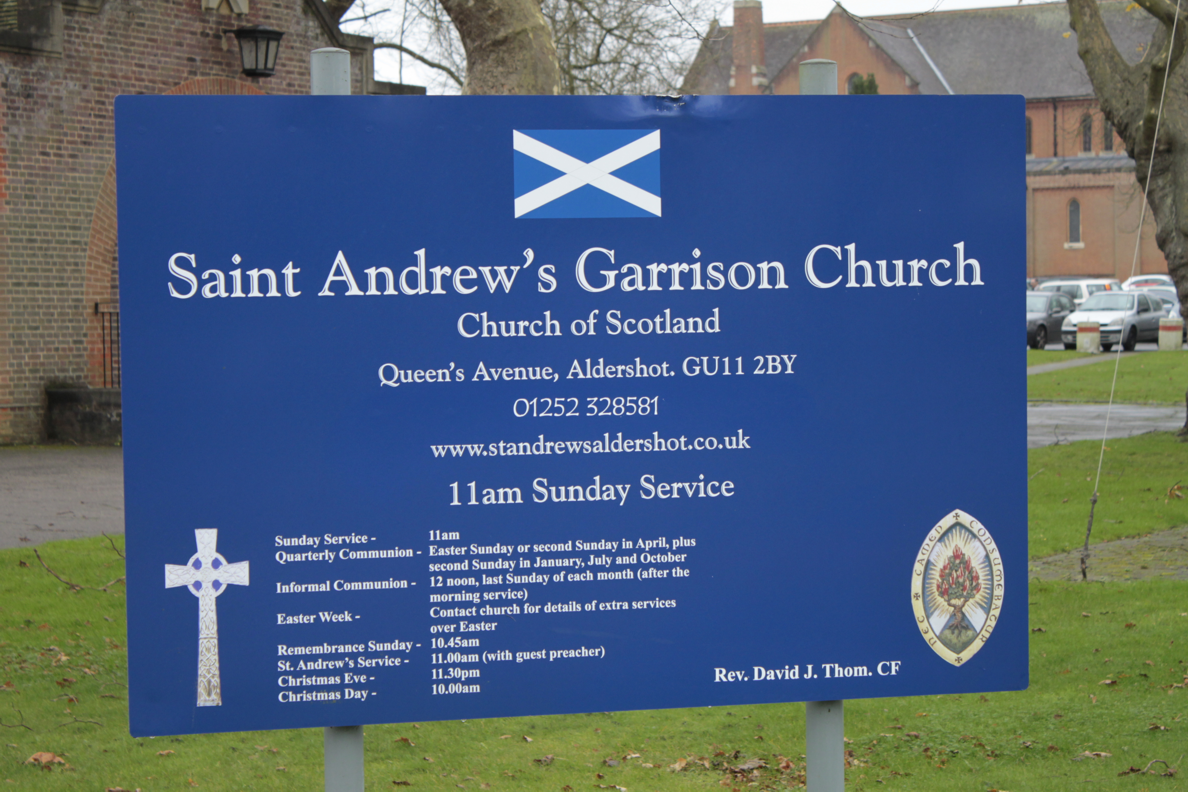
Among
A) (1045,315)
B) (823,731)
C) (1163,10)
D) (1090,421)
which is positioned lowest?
(1090,421)

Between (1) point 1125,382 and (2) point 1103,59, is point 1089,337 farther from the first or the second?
(2) point 1103,59

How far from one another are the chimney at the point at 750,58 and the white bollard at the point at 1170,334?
44524mm

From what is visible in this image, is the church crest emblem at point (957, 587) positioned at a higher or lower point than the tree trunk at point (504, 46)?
lower

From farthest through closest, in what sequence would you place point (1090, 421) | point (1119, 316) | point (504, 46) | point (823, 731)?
point (1119, 316) < point (1090, 421) < point (504, 46) < point (823, 731)

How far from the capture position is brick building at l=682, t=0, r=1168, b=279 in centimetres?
7294

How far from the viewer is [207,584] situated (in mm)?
2676

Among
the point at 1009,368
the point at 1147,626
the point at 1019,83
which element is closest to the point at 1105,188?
the point at 1019,83

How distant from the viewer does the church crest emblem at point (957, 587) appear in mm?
2912

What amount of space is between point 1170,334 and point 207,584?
118ft

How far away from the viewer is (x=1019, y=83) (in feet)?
250

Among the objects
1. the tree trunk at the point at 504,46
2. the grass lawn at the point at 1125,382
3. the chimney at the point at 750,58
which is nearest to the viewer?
the tree trunk at the point at 504,46

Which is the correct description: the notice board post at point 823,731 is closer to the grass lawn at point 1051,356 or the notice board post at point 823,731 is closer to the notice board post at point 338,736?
the notice board post at point 338,736

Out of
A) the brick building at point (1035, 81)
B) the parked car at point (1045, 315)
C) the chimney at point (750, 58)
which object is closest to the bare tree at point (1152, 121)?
the parked car at point (1045, 315)

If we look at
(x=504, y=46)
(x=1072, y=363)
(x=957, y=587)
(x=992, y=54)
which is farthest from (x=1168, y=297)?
(x=957, y=587)
